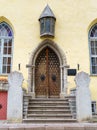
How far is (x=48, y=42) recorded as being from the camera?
45.5ft

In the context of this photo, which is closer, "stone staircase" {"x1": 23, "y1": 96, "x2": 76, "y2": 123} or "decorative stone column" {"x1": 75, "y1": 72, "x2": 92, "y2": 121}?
"stone staircase" {"x1": 23, "y1": 96, "x2": 76, "y2": 123}

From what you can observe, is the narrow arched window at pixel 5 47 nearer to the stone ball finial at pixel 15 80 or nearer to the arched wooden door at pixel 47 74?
the arched wooden door at pixel 47 74

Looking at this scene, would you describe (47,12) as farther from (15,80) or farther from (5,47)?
(15,80)

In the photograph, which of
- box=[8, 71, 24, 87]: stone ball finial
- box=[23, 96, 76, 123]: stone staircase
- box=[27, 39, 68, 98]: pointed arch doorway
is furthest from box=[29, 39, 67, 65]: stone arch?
box=[8, 71, 24, 87]: stone ball finial

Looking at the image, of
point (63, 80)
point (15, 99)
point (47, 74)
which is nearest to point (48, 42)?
point (47, 74)

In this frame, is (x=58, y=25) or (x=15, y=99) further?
(x=58, y=25)

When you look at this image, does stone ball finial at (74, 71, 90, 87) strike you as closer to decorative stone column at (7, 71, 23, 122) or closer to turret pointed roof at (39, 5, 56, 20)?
decorative stone column at (7, 71, 23, 122)

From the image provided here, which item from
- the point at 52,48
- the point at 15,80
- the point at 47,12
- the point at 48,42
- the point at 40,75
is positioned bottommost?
the point at 15,80

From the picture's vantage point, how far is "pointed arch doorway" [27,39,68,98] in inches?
530

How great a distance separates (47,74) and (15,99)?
12.5ft

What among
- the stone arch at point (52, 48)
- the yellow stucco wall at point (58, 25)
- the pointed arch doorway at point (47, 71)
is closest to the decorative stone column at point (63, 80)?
the pointed arch doorway at point (47, 71)

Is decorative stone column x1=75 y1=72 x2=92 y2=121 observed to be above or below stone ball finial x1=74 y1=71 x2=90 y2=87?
below

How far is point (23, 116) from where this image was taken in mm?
10531

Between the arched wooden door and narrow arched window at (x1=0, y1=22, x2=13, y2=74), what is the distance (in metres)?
1.66
